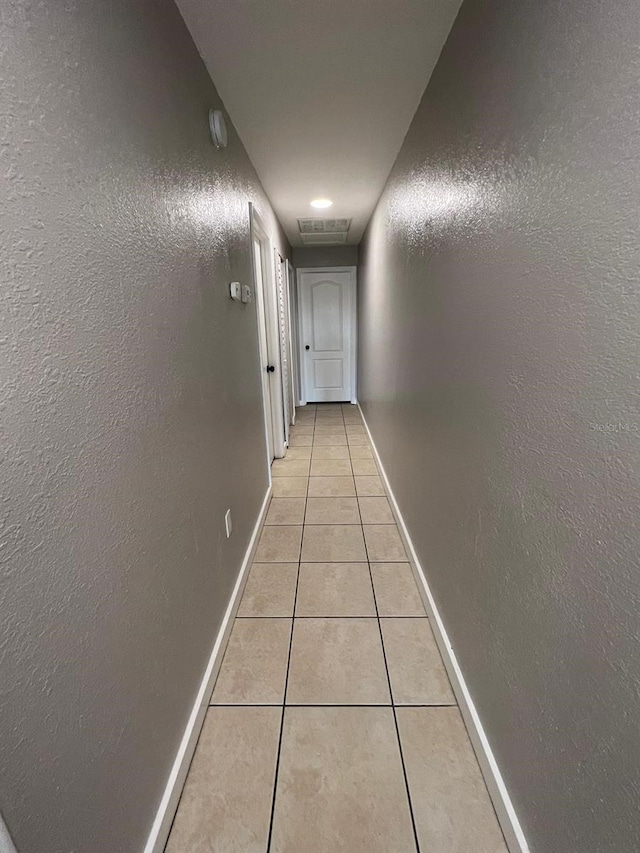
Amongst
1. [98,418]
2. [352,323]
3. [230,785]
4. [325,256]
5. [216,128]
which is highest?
[325,256]

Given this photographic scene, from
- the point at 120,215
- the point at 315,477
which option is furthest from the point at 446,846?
the point at 315,477

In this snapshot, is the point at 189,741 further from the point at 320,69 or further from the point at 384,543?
the point at 320,69

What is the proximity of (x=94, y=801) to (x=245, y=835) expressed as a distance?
1.66 feet

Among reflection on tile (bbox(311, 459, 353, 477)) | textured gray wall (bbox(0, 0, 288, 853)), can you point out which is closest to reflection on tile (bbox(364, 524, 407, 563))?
reflection on tile (bbox(311, 459, 353, 477))

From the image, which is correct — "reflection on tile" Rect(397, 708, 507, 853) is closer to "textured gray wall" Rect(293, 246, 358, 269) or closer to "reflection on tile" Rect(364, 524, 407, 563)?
"reflection on tile" Rect(364, 524, 407, 563)

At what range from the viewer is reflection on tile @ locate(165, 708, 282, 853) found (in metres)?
0.97

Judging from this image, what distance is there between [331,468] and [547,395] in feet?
8.85

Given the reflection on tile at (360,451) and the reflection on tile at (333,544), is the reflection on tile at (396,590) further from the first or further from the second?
the reflection on tile at (360,451)

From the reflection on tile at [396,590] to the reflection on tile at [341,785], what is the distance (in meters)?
0.48

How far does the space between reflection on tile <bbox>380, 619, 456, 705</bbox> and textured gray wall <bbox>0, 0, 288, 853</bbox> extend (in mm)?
728

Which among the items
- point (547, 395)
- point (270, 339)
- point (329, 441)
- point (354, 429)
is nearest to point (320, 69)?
point (547, 395)

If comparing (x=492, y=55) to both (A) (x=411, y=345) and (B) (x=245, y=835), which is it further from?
(B) (x=245, y=835)

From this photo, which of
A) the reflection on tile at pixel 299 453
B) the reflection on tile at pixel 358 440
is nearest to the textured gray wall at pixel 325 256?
the reflection on tile at pixel 358 440

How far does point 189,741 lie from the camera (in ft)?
3.74
